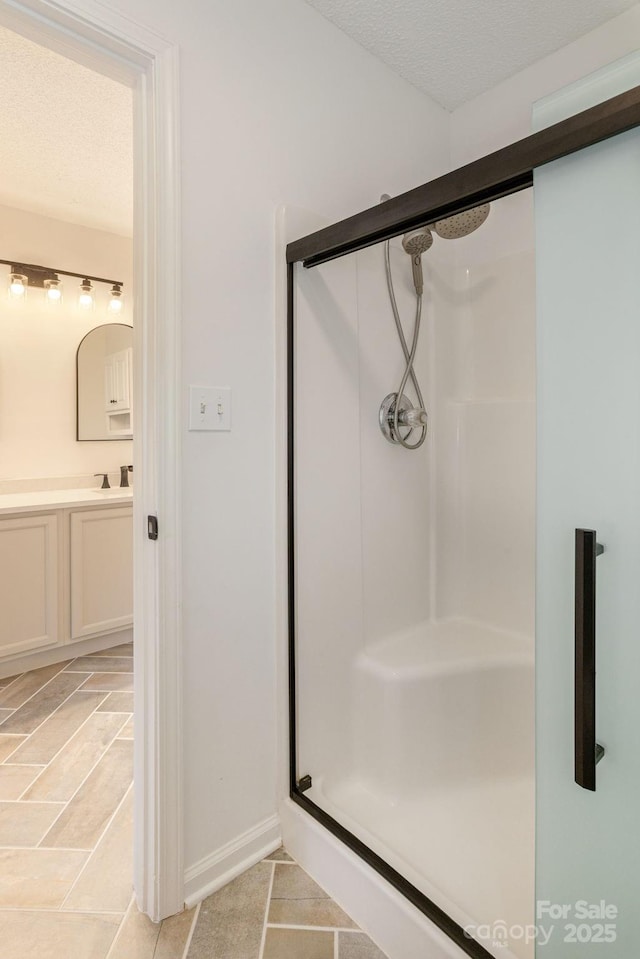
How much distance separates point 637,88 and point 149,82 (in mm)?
1056

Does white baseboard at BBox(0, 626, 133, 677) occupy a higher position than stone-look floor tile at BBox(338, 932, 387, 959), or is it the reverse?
white baseboard at BBox(0, 626, 133, 677)

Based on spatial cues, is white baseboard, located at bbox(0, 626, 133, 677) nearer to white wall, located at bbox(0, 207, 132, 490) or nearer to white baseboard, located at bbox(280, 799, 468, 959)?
white wall, located at bbox(0, 207, 132, 490)

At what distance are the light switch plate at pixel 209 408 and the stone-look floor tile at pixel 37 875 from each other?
4.17 feet

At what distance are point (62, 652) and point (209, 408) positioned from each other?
2.19 metres

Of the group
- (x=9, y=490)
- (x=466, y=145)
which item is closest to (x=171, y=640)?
(x=466, y=145)

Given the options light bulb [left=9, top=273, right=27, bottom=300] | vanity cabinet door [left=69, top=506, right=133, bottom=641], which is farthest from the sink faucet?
light bulb [left=9, top=273, right=27, bottom=300]

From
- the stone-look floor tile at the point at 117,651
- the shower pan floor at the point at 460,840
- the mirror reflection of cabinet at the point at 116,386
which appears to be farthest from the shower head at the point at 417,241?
the stone-look floor tile at the point at 117,651

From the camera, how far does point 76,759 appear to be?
6.51 feet

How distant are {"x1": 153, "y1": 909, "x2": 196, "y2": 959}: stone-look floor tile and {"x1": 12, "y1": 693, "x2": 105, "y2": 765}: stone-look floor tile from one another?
0.94 m

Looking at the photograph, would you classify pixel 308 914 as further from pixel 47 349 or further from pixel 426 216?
pixel 47 349

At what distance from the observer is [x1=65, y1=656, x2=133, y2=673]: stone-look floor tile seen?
276 centimetres

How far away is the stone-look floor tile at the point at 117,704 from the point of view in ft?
7.70

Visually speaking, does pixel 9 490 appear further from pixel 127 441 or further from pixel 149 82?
pixel 149 82

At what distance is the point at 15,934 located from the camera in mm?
1256
